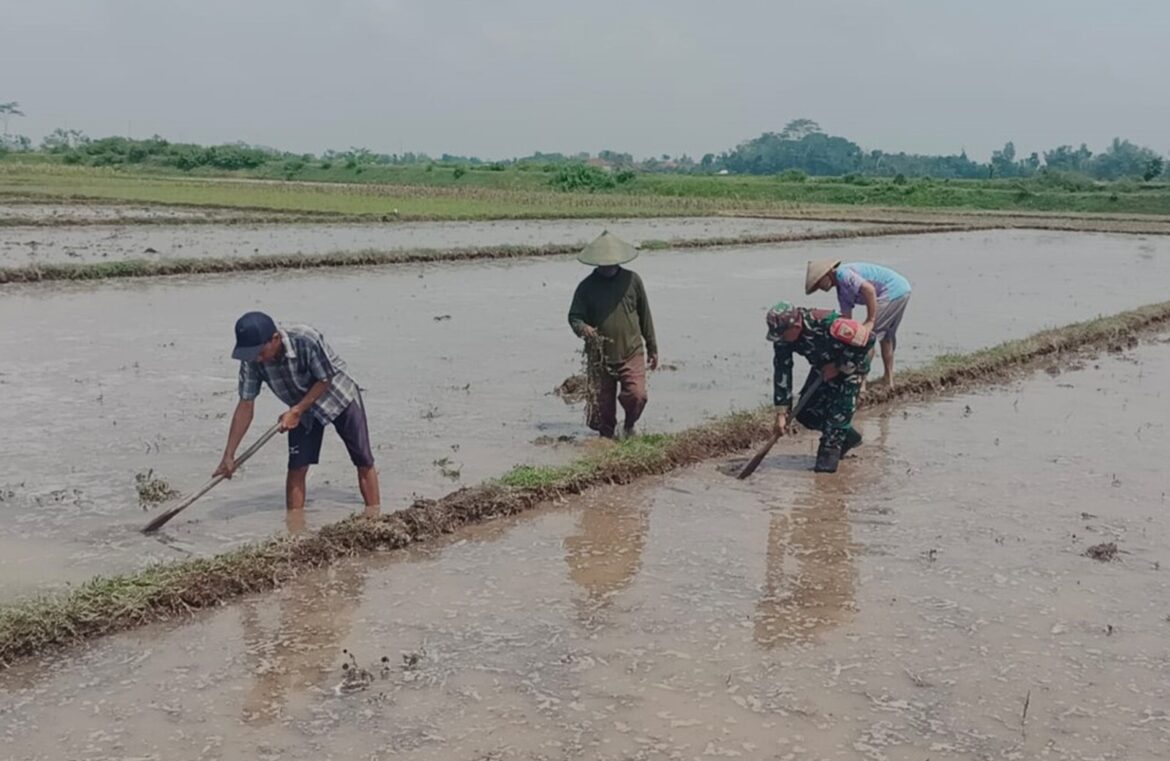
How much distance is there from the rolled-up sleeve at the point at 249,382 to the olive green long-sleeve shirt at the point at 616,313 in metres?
2.24

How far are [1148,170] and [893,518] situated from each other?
A: 5765cm

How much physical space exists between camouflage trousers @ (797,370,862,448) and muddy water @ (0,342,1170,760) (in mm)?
431

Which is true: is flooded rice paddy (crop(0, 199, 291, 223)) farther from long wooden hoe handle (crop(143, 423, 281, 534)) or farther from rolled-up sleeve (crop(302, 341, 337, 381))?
rolled-up sleeve (crop(302, 341, 337, 381))

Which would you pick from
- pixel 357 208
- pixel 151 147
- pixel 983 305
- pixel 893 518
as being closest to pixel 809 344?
pixel 893 518

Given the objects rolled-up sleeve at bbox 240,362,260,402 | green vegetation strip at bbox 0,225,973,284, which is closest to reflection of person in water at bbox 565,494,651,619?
rolled-up sleeve at bbox 240,362,260,402

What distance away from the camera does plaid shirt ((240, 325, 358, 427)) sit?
15.8 ft

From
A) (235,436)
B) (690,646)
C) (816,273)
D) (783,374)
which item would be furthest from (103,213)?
(690,646)

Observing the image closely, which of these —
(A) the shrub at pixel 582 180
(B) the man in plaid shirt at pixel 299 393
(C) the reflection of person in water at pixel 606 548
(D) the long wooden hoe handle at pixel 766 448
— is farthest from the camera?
(A) the shrub at pixel 582 180

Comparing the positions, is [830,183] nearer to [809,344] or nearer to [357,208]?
[357,208]

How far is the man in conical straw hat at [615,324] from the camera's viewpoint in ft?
21.6

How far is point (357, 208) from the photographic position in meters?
28.9

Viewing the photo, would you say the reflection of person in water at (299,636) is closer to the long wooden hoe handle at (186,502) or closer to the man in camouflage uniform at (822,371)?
the long wooden hoe handle at (186,502)

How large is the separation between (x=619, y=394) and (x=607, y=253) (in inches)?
37.1

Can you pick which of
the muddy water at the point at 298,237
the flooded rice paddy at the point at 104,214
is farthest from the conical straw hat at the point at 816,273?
the flooded rice paddy at the point at 104,214
